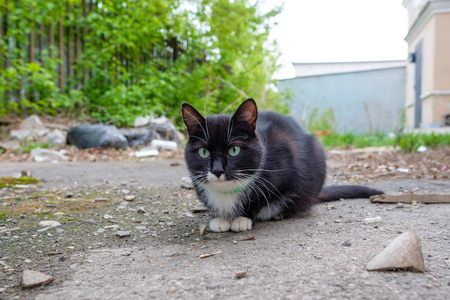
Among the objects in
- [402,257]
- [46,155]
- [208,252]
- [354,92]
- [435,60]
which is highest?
[354,92]

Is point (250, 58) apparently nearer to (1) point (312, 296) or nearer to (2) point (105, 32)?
(2) point (105, 32)

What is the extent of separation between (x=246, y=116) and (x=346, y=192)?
3.75ft

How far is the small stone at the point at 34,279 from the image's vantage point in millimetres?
1167

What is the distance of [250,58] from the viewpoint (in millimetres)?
8461

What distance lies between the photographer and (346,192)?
2.48 m

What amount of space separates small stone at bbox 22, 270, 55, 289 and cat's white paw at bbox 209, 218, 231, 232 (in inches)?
32.9

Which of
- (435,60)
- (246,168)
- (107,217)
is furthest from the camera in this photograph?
(435,60)

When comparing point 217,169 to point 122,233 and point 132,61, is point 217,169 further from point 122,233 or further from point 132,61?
point 132,61

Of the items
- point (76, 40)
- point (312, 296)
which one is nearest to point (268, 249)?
point (312, 296)

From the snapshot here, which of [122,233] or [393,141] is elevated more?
[393,141]

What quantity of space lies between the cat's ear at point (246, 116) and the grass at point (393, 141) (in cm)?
390

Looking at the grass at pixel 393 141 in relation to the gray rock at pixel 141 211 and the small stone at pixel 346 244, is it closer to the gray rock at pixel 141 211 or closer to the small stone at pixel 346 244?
the small stone at pixel 346 244

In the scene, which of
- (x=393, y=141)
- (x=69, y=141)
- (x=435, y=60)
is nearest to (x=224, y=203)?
(x=69, y=141)

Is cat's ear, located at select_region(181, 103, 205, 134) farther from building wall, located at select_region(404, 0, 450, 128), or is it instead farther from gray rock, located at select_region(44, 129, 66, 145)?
building wall, located at select_region(404, 0, 450, 128)
